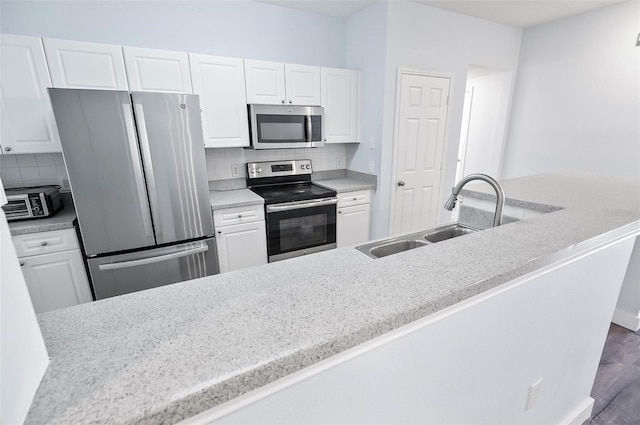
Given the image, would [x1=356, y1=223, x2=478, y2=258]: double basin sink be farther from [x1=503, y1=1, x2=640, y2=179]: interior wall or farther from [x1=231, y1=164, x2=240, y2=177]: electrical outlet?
[x1=503, y1=1, x2=640, y2=179]: interior wall

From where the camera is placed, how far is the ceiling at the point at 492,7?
2814 mm

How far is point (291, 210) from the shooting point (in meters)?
2.68

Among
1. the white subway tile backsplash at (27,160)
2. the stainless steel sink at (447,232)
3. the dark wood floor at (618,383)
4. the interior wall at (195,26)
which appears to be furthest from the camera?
the white subway tile backsplash at (27,160)

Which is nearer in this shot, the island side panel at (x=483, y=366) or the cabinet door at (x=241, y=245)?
the island side panel at (x=483, y=366)

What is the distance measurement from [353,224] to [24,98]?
277cm

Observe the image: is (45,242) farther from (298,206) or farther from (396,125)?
(396,125)

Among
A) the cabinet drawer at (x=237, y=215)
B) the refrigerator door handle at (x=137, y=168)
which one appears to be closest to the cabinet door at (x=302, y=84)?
the cabinet drawer at (x=237, y=215)

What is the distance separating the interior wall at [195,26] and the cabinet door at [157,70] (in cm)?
38

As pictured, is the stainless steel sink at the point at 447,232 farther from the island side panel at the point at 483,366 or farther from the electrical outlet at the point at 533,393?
the electrical outlet at the point at 533,393

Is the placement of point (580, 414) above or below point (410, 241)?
below

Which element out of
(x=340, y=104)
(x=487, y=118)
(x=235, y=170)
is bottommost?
(x=235, y=170)

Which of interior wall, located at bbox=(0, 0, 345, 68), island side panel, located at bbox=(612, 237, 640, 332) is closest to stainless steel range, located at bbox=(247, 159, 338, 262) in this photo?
interior wall, located at bbox=(0, 0, 345, 68)

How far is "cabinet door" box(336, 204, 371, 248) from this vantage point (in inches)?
119

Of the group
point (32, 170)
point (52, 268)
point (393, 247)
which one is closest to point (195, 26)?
point (32, 170)
